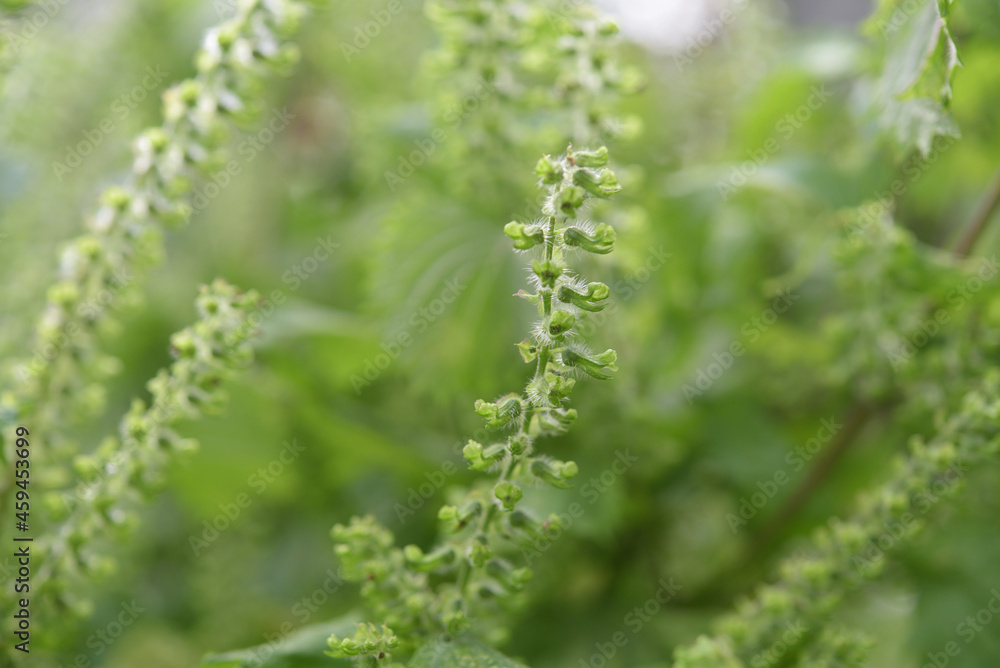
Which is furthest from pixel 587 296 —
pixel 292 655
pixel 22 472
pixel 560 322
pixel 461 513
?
pixel 22 472

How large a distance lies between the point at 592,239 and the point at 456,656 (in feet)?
0.75

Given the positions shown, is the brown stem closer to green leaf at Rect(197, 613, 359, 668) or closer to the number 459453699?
green leaf at Rect(197, 613, 359, 668)

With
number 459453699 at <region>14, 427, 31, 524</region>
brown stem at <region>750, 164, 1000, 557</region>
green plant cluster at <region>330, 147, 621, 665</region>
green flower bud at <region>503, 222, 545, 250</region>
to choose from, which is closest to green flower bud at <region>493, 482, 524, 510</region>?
green plant cluster at <region>330, 147, 621, 665</region>

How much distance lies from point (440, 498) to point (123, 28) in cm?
77

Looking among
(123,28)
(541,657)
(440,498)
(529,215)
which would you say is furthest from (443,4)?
(123,28)

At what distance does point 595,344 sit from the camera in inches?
26.7

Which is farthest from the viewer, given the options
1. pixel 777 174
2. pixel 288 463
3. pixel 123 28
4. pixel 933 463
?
pixel 123 28

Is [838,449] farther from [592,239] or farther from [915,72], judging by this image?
[592,239]

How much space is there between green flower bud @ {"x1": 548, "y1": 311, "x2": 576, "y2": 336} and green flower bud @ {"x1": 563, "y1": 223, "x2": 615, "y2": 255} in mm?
38

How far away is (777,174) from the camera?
0.75m

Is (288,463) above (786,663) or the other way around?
above

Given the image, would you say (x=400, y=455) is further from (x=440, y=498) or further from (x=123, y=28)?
(x=123, y=28)

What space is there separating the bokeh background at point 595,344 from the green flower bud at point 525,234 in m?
0.24

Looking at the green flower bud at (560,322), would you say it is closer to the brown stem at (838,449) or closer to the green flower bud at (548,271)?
the green flower bud at (548,271)
